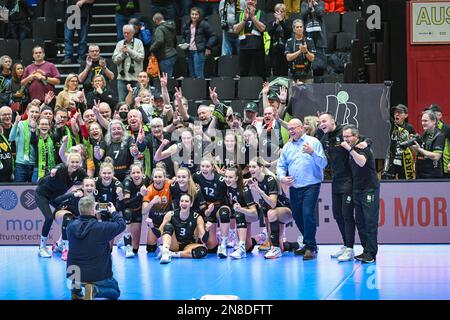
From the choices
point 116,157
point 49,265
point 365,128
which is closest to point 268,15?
point 365,128

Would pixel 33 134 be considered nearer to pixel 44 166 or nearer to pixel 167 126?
pixel 44 166

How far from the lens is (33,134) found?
17.4m

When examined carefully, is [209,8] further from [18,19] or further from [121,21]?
[18,19]

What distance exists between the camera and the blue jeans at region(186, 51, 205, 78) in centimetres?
2027

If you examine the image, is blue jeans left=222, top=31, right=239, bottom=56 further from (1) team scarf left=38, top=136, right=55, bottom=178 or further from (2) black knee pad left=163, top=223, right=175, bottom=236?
(2) black knee pad left=163, top=223, right=175, bottom=236

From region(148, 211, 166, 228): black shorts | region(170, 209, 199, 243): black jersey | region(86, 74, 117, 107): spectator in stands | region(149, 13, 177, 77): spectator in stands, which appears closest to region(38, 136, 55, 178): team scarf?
region(86, 74, 117, 107): spectator in stands

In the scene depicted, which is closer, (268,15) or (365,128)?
(365,128)


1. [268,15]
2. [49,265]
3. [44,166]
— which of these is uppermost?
[268,15]

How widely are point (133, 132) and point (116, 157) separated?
54cm

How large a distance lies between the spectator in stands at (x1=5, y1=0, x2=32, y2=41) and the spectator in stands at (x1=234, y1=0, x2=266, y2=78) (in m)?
5.22

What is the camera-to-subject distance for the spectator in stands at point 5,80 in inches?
762
